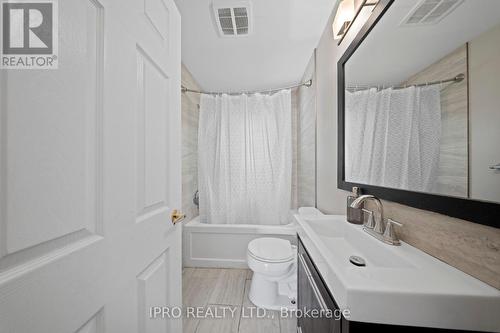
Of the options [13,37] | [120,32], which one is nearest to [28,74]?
[13,37]

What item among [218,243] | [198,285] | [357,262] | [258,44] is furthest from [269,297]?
[258,44]

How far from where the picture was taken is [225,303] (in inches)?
66.1

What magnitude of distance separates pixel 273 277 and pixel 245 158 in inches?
56.2

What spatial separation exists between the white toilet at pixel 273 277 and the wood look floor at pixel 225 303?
83 mm

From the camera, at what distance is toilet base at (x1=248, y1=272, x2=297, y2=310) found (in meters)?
1.62

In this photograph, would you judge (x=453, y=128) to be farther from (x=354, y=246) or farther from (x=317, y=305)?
(x=317, y=305)

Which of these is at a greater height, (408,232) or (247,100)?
(247,100)

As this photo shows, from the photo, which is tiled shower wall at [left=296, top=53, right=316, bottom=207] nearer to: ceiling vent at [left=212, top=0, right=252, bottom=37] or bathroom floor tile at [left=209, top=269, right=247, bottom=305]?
ceiling vent at [left=212, top=0, right=252, bottom=37]

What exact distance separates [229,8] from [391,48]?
1.14m

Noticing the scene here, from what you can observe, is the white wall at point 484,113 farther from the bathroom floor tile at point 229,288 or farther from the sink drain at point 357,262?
the bathroom floor tile at point 229,288

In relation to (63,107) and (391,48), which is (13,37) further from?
(391,48)

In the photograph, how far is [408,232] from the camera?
0.81m

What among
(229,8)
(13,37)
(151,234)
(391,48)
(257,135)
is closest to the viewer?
(13,37)

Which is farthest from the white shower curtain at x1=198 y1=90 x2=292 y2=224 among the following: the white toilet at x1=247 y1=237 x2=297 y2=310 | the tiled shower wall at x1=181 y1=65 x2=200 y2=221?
the white toilet at x1=247 y1=237 x2=297 y2=310
